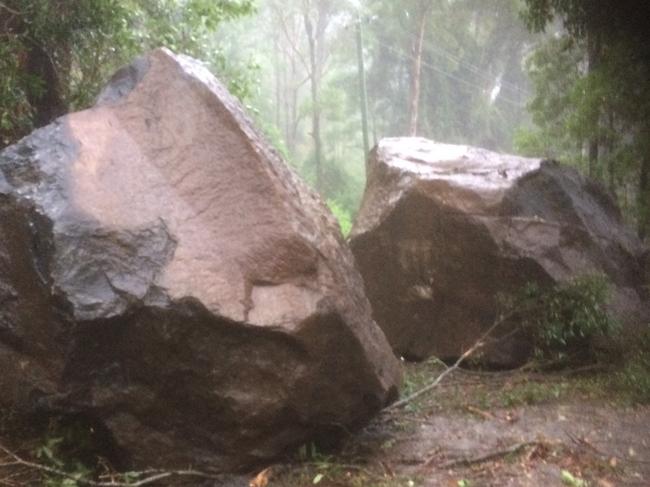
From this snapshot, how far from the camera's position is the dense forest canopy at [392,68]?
700 centimetres

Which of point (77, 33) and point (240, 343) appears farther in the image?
point (77, 33)

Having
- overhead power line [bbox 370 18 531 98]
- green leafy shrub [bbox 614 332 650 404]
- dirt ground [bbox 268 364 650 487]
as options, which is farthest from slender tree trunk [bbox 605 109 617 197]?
overhead power line [bbox 370 18 531 98]

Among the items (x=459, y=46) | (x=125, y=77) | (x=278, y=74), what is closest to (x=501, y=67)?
(x=459, y=46)

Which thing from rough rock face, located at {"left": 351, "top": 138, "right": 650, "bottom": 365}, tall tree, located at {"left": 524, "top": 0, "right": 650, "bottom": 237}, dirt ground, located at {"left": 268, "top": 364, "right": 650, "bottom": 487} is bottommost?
dirt ground, located at {"left": 268, "top": 364, "right": 650, "bottom": 487}

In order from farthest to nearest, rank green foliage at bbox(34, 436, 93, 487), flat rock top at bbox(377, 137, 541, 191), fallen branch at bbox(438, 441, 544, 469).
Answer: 1. flat rock top at bbox(377, 137, 541, 191)
2. fallen branch at bbox(438, 441, 544, 469)
3. green foliage at bbox(34, 436, 93, 487)

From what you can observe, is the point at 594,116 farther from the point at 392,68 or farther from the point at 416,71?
the point at 392,68

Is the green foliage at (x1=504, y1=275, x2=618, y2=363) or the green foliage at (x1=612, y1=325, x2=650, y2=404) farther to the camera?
the green foliage at (x1=504, y1=275, x2=618, y2=363)

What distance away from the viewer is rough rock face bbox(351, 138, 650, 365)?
7.29m

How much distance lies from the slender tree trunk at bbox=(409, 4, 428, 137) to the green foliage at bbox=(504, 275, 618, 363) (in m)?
15.3

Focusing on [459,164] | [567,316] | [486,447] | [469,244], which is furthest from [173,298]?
[459,164]

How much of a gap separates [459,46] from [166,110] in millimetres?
20162

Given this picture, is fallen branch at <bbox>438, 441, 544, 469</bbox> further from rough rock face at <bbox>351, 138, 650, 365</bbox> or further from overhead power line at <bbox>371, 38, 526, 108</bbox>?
overhead power line at <bbox>371, 38, 526, 108</bbox>

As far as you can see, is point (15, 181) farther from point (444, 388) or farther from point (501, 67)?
point (501, 67)

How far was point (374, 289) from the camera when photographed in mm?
7906
